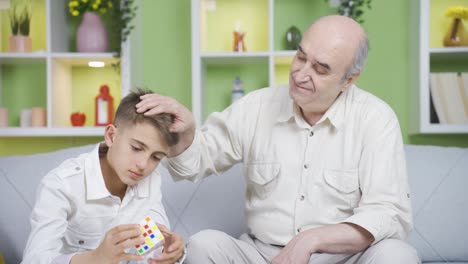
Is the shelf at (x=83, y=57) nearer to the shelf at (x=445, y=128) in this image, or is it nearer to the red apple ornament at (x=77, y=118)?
the red apple ornament at (x=77, y=118)

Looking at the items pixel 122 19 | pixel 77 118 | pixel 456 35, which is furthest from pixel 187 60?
pixel 456 35

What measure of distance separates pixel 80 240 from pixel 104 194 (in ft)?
0.57

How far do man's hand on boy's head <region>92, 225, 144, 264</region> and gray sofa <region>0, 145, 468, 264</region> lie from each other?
864 millimetres

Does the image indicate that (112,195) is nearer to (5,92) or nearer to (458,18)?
(5,92)

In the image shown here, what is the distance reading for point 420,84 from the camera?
2.85m

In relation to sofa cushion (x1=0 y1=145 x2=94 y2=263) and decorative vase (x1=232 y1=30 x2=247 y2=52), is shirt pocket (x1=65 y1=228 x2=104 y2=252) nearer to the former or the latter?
sofa cushion (x1=0 y1=145 x2=94 y2=263)

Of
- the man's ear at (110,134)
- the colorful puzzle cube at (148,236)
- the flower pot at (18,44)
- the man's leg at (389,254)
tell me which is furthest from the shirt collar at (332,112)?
the flower pot at (18,44)

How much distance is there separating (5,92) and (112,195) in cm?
186

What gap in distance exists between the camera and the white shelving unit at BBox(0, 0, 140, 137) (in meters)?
2.95

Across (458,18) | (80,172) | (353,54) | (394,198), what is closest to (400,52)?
(458,18)

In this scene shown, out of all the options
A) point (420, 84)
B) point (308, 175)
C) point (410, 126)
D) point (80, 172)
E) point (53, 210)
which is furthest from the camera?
point (410, 126)

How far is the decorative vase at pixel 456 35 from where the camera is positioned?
9.71 ft

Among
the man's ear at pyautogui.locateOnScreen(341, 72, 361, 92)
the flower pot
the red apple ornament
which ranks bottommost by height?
the red apple ornament

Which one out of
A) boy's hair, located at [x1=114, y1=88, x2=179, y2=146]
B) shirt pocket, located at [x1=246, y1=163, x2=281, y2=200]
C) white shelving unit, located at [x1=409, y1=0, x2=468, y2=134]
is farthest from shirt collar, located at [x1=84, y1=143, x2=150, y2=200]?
white shelving unit, located at [x1=409, y1=0, x2=468, y2=134]
